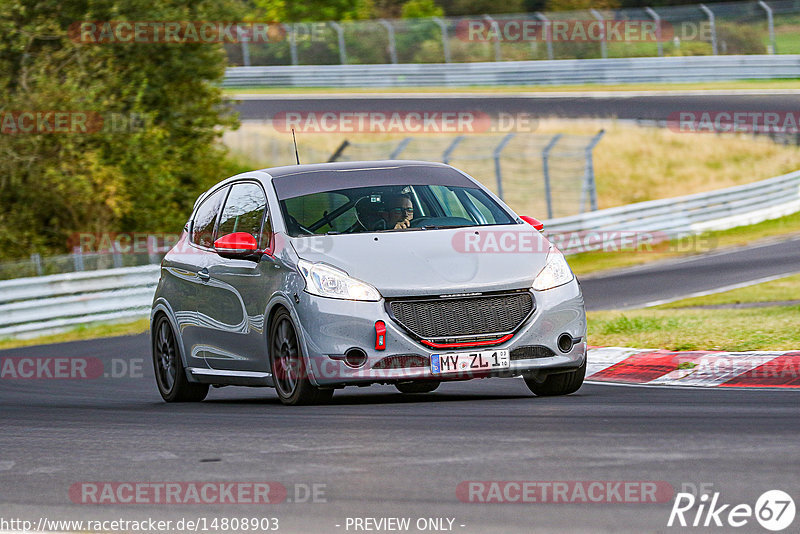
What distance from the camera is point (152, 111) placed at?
31734 mm

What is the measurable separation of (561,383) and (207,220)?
3187mm

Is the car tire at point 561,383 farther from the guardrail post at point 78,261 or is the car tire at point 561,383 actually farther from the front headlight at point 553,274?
the guardrail post at point 78,261

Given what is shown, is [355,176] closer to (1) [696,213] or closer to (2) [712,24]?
(1) [696,213]

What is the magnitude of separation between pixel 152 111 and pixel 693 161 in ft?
46.4

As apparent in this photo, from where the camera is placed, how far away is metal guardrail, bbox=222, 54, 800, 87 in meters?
42.8

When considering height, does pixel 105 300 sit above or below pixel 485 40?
below

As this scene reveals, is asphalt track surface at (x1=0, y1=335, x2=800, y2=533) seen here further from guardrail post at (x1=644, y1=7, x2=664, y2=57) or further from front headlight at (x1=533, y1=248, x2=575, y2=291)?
guardrail post at (x1=644, y1=7, x2=664, y2=57)

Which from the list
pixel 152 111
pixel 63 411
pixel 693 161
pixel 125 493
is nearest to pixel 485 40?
pixel 693 161

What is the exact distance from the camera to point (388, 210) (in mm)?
9828

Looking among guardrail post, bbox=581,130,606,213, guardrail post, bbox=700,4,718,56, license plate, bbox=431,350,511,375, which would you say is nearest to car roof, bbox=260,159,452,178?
license plate, bbox=431,350,511,375

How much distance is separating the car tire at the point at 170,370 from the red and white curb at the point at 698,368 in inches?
122

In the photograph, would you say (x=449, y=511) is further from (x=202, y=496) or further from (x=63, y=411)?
(x=63, y=411)

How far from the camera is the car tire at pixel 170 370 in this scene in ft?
36.7

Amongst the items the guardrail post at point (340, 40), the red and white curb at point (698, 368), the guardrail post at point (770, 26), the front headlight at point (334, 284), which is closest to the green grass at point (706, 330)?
the red and white curb at point (698, 368)
